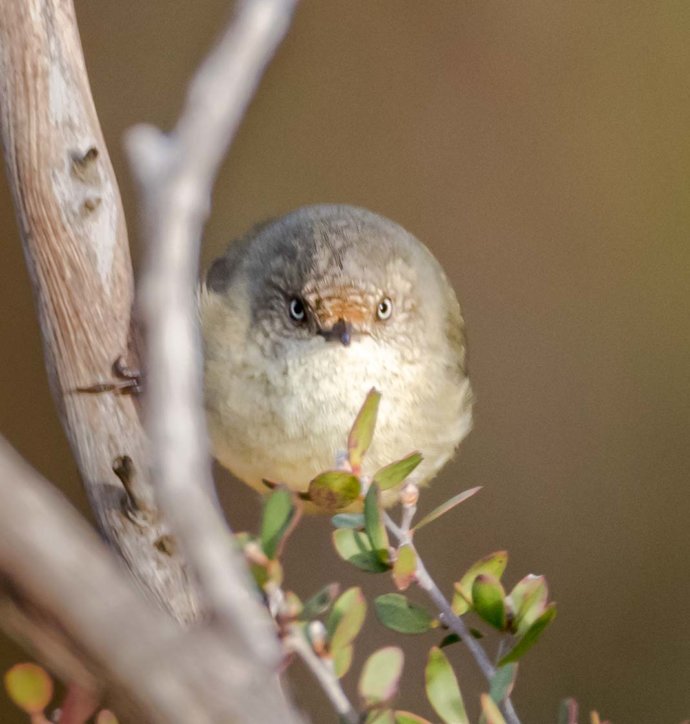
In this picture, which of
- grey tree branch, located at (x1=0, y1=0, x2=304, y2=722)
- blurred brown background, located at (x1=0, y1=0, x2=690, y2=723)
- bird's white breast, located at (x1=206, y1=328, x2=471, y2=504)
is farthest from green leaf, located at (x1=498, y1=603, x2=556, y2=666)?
blurred brown background, located at (x1=0, y1=0, x2=690, y2=723)

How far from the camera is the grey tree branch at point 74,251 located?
40.6 inches

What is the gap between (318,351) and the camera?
1.40 m

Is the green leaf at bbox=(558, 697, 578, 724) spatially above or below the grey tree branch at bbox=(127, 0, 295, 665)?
below

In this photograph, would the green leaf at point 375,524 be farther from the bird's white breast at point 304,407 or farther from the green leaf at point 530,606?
the bird's white breast at point 304,407

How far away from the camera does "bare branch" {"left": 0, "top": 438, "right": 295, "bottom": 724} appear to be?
34 cm

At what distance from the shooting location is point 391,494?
1.42m

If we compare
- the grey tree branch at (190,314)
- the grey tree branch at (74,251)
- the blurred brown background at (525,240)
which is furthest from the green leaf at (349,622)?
the blurred brown background at (525,240)

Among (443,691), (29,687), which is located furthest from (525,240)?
(29,687)

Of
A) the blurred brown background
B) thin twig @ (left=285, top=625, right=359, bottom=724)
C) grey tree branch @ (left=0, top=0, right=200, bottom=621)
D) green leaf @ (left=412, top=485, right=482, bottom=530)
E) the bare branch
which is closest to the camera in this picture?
the bare branch

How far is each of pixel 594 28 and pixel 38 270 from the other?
49.3 inches

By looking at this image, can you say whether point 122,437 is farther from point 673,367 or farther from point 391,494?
point 673,367

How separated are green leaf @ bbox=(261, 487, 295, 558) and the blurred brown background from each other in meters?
1.34

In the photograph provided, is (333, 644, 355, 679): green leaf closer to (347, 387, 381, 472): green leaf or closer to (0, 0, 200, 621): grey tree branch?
(347, 387, 381, 472): green leaf

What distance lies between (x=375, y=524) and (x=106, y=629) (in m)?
0.45
